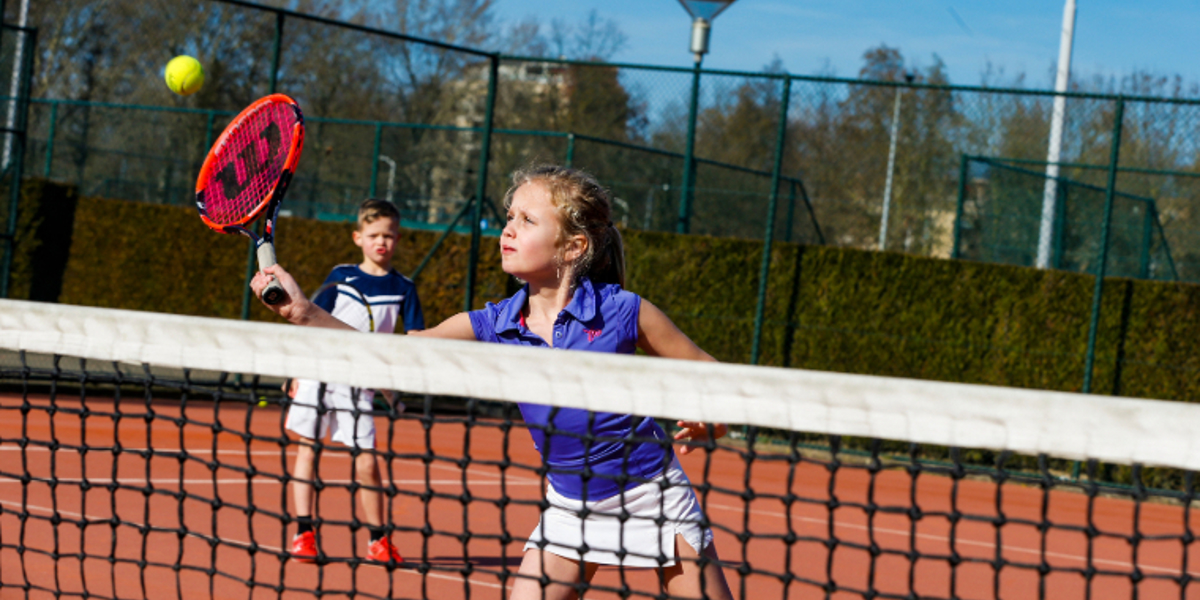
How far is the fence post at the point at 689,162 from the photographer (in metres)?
9.91

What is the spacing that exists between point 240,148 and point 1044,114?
9353 mm

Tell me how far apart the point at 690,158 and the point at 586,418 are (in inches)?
304

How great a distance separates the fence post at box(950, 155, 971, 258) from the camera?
10867mm

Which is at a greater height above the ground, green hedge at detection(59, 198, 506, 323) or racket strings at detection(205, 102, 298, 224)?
racket strings at detection(205, 102, 298, 224)

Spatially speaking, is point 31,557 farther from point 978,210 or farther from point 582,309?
point 978,210

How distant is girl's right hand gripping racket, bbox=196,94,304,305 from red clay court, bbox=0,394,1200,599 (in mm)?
559

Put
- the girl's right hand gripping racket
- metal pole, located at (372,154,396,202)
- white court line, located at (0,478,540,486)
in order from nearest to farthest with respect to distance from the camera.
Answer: the girl's right hand gripping racket, white court line, located at (0,478,540,486), metal pole, located at (372,154,396,202)

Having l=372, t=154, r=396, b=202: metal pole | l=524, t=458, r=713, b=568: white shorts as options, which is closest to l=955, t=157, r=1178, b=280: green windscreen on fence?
l=372, t=154, r=396, b=202: metal pole

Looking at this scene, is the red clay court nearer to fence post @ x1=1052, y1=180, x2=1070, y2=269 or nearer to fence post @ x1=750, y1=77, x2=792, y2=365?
fence post @ x1=750, y1=77, x2=792, y2=365

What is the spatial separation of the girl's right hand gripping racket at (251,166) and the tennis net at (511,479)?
1.72 feet

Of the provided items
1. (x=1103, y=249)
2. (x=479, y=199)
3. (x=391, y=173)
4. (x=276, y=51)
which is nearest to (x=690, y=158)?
(x=479, y=199)

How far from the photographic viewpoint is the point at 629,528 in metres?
2.55

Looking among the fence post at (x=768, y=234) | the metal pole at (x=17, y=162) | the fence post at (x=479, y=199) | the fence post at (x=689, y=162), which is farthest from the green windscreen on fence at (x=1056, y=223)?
the metal pole at (x=17, y=162)

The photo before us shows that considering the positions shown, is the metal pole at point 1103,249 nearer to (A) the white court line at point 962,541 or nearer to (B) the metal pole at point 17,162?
(A) the white court line at point 962,541
